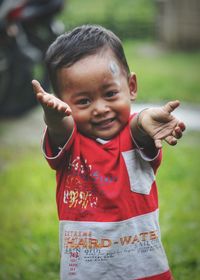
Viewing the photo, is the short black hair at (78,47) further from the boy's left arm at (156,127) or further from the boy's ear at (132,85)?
the boy's left arm at (156,127)

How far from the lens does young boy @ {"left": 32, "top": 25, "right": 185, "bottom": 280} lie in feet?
7.66

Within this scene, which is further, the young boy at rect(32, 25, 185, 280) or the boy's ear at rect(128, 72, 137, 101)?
the boy's ear at rect(128, 72, 137, 101)

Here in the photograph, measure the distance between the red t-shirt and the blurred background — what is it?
45.1 inches

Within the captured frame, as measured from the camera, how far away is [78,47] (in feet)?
7.71

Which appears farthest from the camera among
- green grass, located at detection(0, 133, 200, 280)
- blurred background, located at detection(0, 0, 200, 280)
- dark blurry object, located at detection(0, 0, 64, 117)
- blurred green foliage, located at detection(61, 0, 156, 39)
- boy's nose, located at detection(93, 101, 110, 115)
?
blurred green foliage, located at detection(61, 0, 156, 39)

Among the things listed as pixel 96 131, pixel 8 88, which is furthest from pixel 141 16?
pixel 96 131

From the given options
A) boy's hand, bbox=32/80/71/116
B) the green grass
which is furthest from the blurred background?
boy's hand, bbox=32/80/71/116

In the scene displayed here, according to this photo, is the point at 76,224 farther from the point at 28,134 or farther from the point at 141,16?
the point at 141,16

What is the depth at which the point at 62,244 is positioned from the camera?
2414mm

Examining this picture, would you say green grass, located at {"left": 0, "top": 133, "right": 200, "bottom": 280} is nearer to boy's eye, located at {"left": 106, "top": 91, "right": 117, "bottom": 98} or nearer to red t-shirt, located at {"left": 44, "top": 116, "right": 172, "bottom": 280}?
red t-shirt, located at {"left": 44, "top": 116, "right": 172, "bottom": 280}

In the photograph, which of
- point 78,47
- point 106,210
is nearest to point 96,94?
point 78,47

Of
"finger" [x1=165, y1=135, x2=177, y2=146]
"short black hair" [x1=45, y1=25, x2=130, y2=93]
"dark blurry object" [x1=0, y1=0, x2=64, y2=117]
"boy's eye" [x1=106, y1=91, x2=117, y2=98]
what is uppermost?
"short black hair" [x1=45, y1=25, x2=130, y2=93]

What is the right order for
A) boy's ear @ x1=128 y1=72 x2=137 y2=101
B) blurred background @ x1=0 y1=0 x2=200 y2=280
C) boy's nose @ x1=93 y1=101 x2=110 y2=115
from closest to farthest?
1. boy's nose @ x1=93 y1=101 x2=110 y2=115
2. boy's ear @ x1=128 y1=72 x2=137 y2=101
3. blurred background @ x1=0 y1=0 x2=200 y2=280

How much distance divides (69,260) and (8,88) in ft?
14.0
